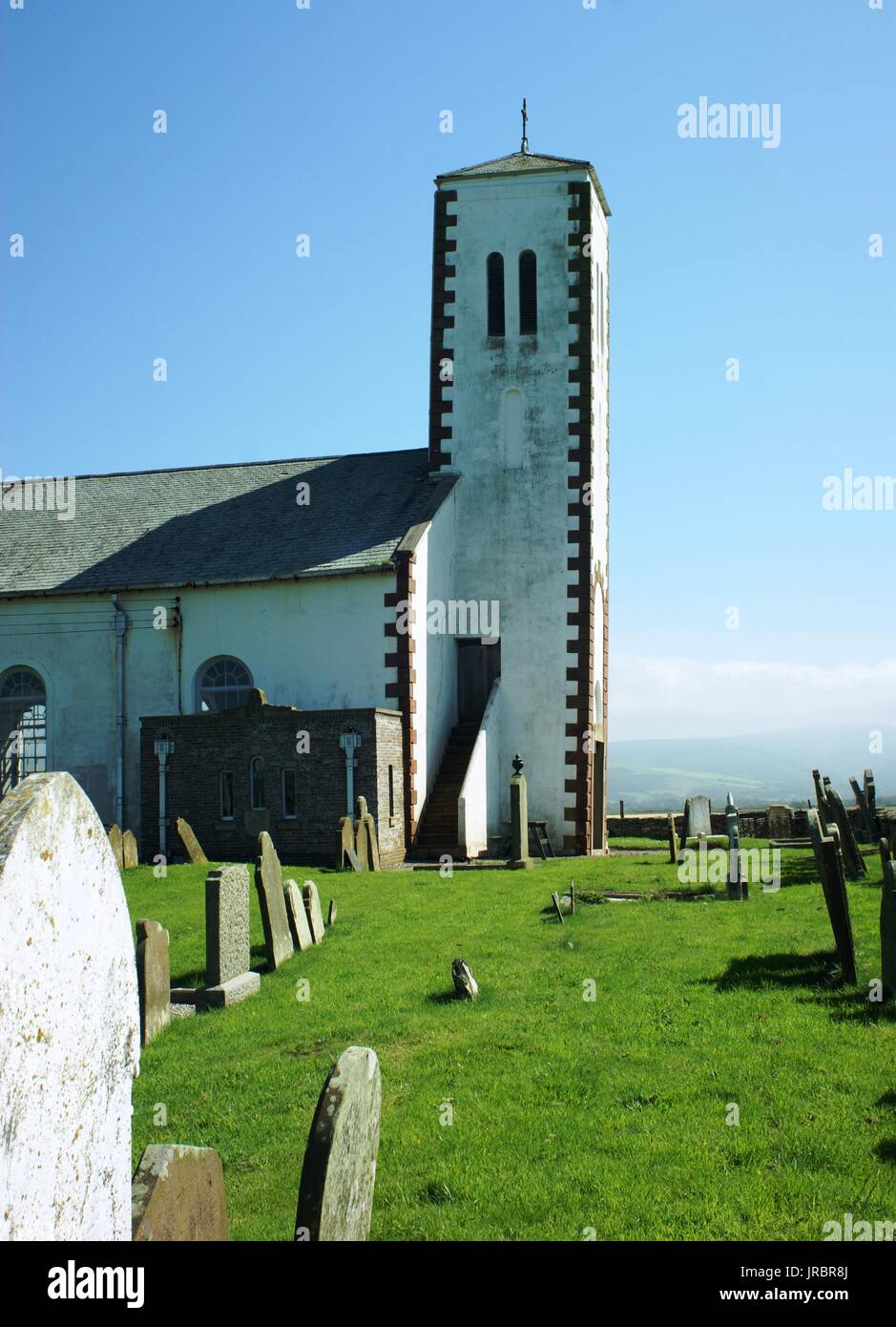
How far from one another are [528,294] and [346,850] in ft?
54.8

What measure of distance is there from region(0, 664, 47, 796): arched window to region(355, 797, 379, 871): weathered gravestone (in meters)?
11.1

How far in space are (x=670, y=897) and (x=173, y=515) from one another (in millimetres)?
20370

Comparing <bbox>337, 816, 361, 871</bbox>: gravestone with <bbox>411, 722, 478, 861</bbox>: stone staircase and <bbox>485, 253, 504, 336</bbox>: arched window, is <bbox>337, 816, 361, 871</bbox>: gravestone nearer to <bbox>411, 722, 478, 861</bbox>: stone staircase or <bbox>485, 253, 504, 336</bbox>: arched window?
<bbox>411, 722, 478, 861</bbox>: stone staircase

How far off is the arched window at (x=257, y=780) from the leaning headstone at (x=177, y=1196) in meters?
21.3

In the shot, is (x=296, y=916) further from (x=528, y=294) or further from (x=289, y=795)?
(x=528, y=294)

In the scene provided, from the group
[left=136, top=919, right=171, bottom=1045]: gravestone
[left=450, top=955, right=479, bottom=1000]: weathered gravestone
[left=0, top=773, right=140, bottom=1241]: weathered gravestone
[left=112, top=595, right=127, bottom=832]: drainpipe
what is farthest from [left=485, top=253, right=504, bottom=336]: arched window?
[left=0, top=773, right=140, bottom=1241]: weathered gravestone

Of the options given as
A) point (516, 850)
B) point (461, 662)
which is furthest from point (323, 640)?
point (516, 850)

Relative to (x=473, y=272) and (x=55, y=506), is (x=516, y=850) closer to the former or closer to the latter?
(x=473, y=272)

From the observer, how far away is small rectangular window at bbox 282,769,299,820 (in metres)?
25.4

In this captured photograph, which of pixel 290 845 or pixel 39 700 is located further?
pixel 39 700

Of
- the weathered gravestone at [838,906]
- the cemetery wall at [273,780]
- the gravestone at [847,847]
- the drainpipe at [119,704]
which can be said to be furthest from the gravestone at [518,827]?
the weathered gravestone at [838,906]

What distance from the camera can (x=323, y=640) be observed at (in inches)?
1120

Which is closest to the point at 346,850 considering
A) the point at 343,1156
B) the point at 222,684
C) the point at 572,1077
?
the point at 222,684

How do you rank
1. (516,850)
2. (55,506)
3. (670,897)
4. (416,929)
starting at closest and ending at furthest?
1. (416,929)
2. (670,897)
3. (516,850)
4. (55,506)
